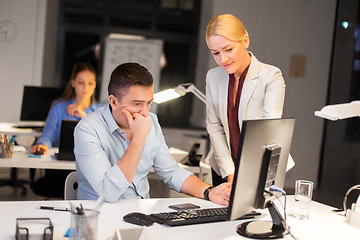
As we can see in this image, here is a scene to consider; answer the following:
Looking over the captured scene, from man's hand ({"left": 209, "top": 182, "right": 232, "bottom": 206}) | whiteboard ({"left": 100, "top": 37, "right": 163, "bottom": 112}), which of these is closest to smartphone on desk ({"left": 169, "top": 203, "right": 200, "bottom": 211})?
man's hand ({"left": 209, "top": 182, "right": 232, "bottom": 206})

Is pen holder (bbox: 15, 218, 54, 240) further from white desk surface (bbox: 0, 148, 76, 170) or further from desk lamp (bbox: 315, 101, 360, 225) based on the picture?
white desk surface (bbox: 0, 148, 76, 170)

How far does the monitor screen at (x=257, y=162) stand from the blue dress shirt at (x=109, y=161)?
0.56 meters

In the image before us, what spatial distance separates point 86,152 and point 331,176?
5489 millimetres

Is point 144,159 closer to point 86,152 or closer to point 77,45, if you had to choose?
point 86,152

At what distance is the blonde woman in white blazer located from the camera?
2363mm

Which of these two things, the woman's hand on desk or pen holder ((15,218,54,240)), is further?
the woman's hand on desk

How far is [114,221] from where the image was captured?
176 cm

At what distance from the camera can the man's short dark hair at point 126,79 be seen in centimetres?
212

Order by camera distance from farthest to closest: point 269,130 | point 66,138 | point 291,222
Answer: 1. point 66,138
2. point 291,222
3. point 269,130

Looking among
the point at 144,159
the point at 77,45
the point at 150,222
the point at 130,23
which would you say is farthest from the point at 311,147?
the point at 150,222

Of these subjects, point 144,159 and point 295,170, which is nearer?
point 144,159

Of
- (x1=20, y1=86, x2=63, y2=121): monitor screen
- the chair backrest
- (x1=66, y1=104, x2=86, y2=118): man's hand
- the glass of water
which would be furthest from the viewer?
(x1=20, y1=86, x2=63, y2=121): monitor screen

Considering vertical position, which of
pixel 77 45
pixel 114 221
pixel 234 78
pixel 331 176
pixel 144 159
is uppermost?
pixel 77 45

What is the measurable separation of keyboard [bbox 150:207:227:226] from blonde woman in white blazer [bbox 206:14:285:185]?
46 cm
